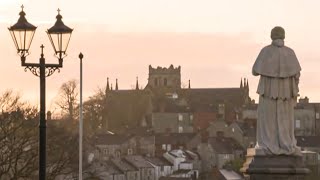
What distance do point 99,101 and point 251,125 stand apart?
77.8 feet

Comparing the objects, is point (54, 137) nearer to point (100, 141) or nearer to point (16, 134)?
point (16, 134)

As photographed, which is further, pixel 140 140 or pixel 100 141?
pixel 140 140

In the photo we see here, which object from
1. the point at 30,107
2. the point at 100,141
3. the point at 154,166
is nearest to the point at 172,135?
the point at 100,141

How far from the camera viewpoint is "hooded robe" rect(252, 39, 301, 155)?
71.4ft

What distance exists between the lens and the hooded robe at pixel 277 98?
856 inches

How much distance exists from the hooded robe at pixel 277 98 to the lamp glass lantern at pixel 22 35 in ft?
13.2

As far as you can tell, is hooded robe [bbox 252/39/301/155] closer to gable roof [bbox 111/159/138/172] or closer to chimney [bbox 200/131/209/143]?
gable roof [bbox 111/159/138/172]

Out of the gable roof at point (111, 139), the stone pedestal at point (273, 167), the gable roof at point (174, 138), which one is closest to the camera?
the stone pedestal at point (273, 167)

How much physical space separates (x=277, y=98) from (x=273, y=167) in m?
1.25

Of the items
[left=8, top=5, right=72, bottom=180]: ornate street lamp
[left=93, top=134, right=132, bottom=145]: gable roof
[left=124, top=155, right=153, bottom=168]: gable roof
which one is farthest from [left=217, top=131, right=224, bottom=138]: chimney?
[left=8, top=5, right=72, bottom=180]: ornate street lamp

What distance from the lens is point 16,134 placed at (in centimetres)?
5884

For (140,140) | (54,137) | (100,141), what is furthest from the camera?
(140,140)

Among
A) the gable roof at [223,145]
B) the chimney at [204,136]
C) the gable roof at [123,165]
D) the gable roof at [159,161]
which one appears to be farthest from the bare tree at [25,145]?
the chimney at [204,136]

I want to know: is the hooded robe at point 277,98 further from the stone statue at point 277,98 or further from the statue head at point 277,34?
the statue head at point 277,34
